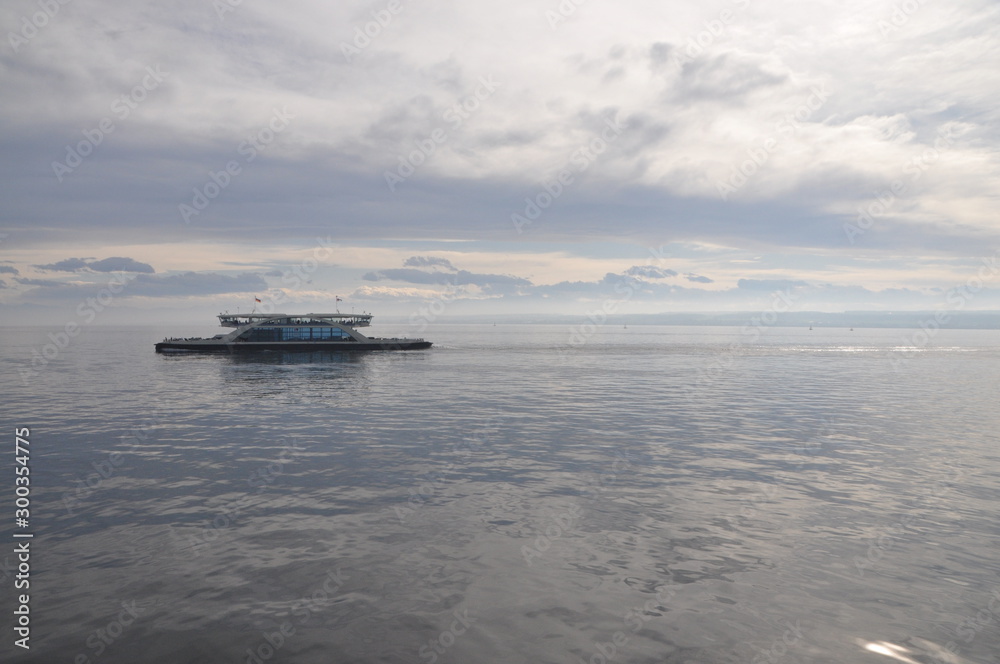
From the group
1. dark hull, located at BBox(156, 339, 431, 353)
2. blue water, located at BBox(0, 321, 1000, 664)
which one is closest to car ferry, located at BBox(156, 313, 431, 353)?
dark hull, located at BBox(156, 339, 431, 353)

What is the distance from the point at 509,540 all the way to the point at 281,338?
12833cm

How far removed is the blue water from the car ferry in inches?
3535

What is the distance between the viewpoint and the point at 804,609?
583 inches

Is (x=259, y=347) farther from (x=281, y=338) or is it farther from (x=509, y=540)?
(x=509, y=540)

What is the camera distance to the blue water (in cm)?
1345

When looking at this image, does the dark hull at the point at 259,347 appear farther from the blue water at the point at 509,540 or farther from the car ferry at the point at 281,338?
the blue water at the point at 509,540

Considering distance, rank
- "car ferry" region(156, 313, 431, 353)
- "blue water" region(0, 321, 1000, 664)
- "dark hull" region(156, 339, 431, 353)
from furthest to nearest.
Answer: "car ferry" region(156, 313, 431, 353) < "dark hull" region(156, 339, 431, 353) < "blue water" region(0, 321, 1000, 664)

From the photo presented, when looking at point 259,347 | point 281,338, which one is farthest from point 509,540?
point 281,338

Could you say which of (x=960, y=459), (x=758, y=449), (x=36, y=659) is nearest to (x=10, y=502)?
(x=36, y=659)

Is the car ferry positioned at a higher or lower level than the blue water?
higher

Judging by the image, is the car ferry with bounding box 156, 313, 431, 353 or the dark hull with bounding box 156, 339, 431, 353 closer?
the dark hull with bounding box 156, 339, 431, 353

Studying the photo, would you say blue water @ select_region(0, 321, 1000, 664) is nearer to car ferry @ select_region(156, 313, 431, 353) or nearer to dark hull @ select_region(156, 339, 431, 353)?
dark hull @ select_region(156, 339, 431, 353)

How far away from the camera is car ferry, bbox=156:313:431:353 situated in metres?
134

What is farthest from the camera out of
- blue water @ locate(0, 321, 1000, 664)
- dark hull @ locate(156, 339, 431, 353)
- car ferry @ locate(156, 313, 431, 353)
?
car ferry @ locate(156, 313, 431, 353)
